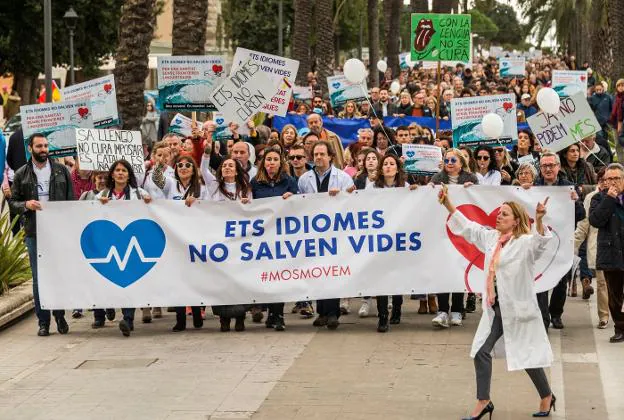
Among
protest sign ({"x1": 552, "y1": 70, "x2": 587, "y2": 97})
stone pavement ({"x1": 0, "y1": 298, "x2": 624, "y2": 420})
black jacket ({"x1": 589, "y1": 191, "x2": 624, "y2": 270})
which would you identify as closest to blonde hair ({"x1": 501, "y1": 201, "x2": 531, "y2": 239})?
stone pavement ({"x1": 0, "y1": 298, "x2": 624, "y2": 420})

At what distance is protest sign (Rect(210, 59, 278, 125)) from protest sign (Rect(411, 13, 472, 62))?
5457 millimetres

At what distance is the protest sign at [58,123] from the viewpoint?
14297 millimetres

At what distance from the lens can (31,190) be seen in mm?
13094

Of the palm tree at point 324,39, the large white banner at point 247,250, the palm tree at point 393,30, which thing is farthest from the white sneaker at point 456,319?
the palm tree at point 393,30

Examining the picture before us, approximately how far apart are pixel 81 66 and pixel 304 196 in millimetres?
36141

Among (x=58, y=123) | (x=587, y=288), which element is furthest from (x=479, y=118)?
(x=58, y=123)

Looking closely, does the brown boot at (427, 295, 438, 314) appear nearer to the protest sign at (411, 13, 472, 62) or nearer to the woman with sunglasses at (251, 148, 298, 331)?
the woman with sunglasses at (251, 148, 298, 331)

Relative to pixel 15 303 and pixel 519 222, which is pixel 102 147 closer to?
pixel 15 303

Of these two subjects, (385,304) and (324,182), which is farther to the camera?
(324,182)

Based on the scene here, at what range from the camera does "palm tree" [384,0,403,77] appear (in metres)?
51.3

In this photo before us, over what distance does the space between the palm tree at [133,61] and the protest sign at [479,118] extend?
4.88 meters

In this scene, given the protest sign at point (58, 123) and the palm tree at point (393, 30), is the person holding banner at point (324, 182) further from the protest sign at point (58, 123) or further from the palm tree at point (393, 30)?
the palm tree at point (393, 30)

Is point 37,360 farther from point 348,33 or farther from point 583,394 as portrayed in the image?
point 348,33

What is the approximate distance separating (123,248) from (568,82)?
15163 mm
